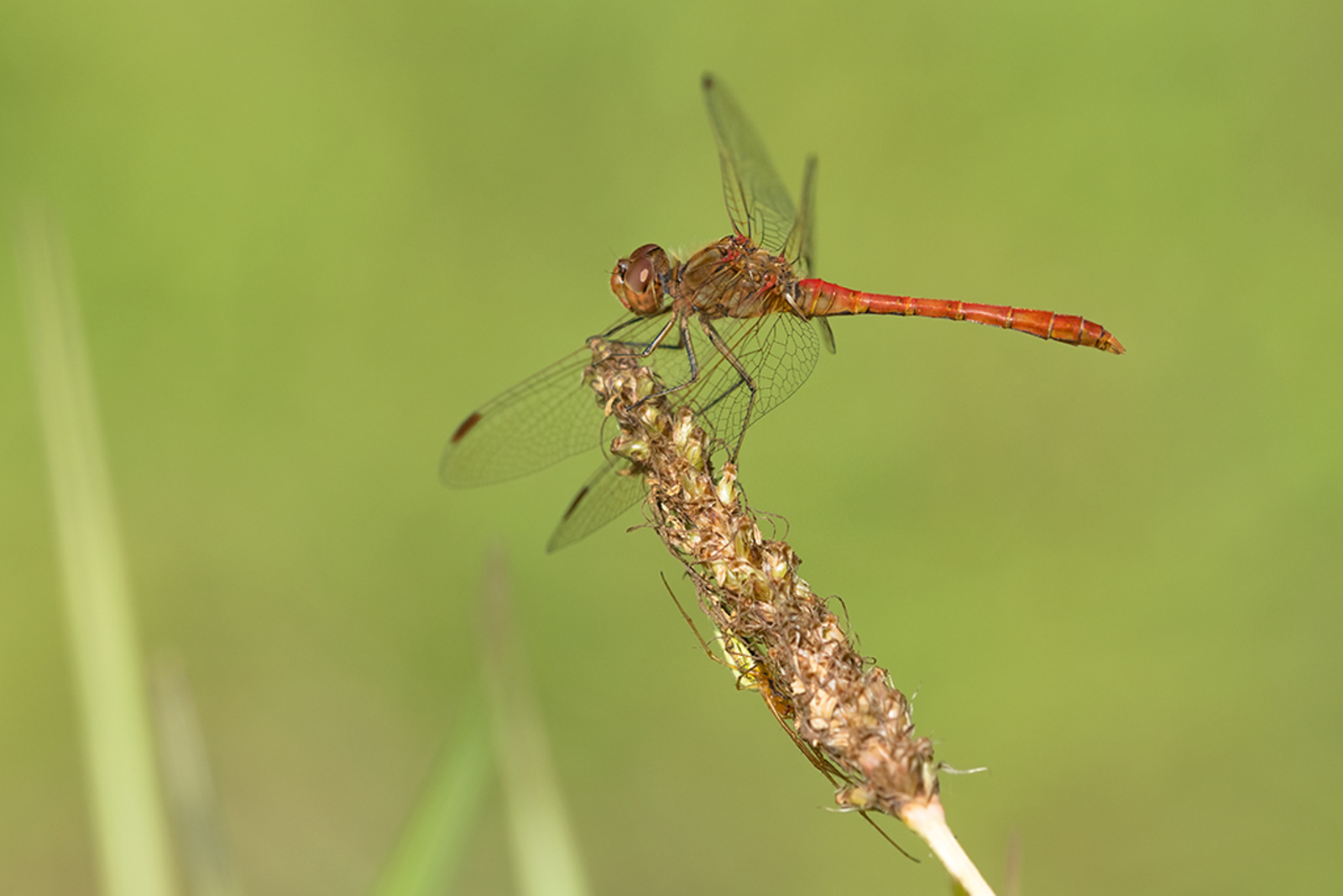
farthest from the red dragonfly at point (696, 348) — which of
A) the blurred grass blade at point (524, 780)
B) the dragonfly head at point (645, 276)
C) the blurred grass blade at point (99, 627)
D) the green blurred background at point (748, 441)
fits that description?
the green blurred background at point (748, 441)

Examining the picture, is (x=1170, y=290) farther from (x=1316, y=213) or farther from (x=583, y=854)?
(x=583, y=854)

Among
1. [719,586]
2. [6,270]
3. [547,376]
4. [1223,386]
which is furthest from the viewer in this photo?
[6,270]

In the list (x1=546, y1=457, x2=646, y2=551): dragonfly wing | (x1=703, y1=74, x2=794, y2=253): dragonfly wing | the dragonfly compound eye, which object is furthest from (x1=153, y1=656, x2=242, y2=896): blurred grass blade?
(x1=703, y1=74, x2=794, y2=253): dragonfly wing

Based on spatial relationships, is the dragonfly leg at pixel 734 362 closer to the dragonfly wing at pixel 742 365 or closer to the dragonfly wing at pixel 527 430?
the dragonfly wing at pixel 742 365

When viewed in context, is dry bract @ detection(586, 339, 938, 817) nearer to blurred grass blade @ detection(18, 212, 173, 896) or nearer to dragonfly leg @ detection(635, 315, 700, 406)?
dragonfly leg @ detection(635, 315, 700, 406)

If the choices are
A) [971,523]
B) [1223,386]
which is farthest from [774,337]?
[1223,386]
